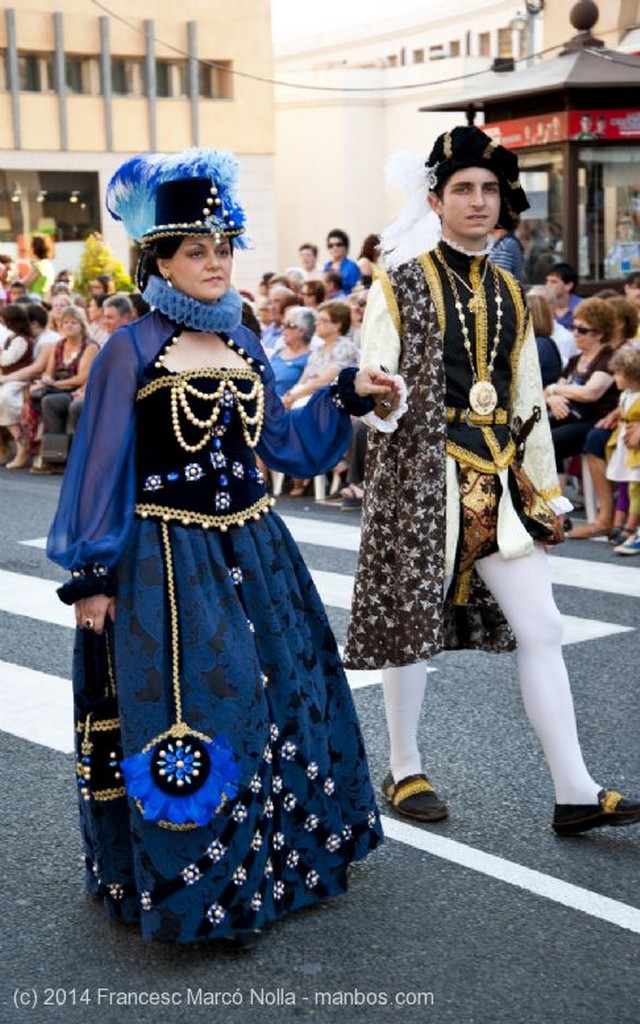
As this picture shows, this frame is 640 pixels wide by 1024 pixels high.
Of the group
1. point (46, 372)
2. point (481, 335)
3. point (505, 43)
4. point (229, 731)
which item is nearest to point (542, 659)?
point (481, 335)

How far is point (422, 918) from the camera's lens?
401 centimetres

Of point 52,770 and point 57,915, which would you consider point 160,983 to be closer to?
point 57,915

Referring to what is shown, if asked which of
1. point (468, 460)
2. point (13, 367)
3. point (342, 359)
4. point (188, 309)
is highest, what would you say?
point (188, 309)

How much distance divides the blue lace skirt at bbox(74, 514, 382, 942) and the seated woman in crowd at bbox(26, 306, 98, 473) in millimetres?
9695

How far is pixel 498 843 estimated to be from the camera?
4.51 m

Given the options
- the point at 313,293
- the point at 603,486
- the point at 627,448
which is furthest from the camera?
the point at 313,293

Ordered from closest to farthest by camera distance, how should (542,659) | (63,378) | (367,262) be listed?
(542,659) < (63,378) < (367,262)

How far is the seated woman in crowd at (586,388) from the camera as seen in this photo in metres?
9.80

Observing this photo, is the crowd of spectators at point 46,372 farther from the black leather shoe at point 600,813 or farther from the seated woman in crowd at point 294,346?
the black leather shoe at point 600,813

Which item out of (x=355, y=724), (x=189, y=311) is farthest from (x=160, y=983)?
(x=189, y=311)

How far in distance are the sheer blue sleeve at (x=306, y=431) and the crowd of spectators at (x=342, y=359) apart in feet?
2.50

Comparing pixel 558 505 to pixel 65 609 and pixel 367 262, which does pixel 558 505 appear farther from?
pixel 367 262

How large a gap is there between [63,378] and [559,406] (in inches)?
222

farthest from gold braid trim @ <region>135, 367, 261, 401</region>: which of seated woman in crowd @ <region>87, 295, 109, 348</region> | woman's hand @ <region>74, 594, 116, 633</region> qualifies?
seated woman in crowd @ <region>87, 295, 109, 348</region>
